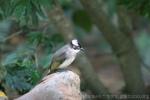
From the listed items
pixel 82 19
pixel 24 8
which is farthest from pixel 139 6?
pixel 82 19

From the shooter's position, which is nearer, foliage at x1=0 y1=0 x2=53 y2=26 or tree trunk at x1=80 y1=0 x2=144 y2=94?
foliage at x1=0 y1=0 x2=53 y2=26

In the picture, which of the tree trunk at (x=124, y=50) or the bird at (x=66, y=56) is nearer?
the bird at (x=66, y=56)

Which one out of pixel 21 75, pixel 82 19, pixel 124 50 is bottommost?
pixel 82 19

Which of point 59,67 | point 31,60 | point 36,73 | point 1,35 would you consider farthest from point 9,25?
point 59,67

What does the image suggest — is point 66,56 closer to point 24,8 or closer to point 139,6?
point 24,8

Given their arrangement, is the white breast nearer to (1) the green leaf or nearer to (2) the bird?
(2) the bird

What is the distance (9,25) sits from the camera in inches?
321

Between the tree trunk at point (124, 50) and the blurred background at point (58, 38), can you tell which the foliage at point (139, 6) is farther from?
the tree trunk at point (124, 50)

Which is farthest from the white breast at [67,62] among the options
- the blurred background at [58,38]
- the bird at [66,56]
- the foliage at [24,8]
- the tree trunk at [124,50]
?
the tree trunk at [124,50]

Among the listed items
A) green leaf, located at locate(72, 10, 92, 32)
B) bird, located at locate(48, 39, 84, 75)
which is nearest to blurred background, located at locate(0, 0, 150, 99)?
green leaf, located at locate(72, 10, 92, 32)

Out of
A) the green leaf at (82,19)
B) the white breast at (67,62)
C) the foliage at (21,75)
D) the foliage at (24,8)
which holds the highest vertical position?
the foliage at (24,8)

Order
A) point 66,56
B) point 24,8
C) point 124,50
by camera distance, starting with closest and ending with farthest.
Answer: point 66,56, point 24,8, point 124,50

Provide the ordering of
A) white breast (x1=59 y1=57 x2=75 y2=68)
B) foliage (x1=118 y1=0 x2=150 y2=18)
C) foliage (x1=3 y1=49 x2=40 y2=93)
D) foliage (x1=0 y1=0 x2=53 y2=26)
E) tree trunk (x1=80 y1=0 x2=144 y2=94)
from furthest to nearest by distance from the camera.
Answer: tree trunk (x1=80 y1=0 x2=144 y2=94), foliage (x1=118 y1=0 x2=150 y2=18), foliage (x1=3 y1=49 x2=40 y2=93), foliage (x1=0 y1=0 x2=53 y2=26), white breast (x1=59 y1=57 x2=75 y2=68)

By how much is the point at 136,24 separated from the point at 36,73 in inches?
194
